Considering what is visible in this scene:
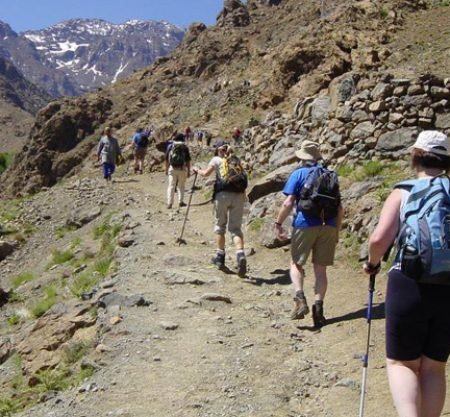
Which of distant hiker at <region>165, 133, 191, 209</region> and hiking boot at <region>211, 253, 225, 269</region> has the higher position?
distant hiker at <region>165, 133, 191, 209</region>

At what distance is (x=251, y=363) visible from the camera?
21.9ft

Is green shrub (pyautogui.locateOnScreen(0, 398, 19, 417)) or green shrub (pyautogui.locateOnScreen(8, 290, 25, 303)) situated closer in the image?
green shrub (pyautogui.locateOnScreen(0, 398, 19, 417))

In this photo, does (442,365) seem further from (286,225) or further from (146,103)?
(146,103)

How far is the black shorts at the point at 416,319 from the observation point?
4.02 meters

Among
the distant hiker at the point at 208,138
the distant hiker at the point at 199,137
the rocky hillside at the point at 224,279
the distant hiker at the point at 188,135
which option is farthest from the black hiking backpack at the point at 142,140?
the distant hiker at the point at 188,135

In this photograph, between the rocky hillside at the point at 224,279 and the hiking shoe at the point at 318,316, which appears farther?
the hiking shoe at the point at 318,316

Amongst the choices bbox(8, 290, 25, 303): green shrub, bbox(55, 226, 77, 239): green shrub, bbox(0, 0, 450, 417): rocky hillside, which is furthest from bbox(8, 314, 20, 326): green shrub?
bbox(55, 226, 77, 239): green shrub

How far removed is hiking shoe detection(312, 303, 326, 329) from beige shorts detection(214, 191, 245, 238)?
9.31 feet

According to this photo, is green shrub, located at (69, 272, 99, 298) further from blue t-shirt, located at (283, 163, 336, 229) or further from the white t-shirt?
blue t-shirt, located at (283, 163, 336, 229)

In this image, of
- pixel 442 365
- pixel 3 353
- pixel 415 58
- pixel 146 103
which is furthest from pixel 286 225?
pixel 146 103

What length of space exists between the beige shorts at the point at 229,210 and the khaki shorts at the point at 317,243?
248 cm

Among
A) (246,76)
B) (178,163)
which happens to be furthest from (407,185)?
(246,76)

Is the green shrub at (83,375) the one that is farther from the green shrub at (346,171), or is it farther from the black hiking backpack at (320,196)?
the green shrub at (346,171)

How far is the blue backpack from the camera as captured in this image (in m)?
3.95
